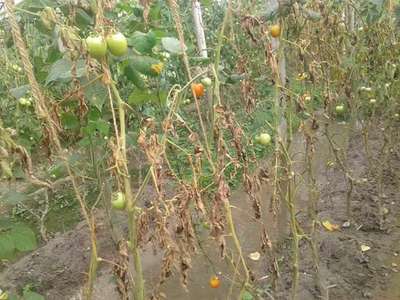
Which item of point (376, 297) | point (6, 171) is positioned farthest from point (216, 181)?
point (376, 297)

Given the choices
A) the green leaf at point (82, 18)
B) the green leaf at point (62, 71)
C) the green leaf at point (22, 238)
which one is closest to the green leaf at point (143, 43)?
the green leaf at point (62, 71)

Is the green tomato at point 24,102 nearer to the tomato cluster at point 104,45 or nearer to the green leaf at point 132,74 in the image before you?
the green leaf at point 132,74

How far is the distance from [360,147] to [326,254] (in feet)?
4.65

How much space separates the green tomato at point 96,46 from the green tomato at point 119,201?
10.9 inches

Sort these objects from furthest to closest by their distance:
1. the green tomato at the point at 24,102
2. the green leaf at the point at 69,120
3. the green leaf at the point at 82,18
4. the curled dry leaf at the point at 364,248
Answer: the curled dry leaf at the point at 364,248 → the green tomato at the point at 24,102 → the green leaf at the point at 69,120 → the green leaf at the point at 82,18

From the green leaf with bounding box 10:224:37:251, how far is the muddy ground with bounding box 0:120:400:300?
0.45 m

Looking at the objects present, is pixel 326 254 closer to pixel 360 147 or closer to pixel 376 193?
pixel 376 193

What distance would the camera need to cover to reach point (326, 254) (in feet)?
7.14

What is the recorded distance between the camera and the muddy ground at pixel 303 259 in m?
2.00

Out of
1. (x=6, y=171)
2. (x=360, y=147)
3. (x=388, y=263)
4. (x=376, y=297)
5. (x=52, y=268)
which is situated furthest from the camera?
(x=360, y=147)

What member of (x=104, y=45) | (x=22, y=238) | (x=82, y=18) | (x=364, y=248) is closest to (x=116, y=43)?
(x=104, y=45)

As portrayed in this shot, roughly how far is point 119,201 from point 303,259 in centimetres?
142

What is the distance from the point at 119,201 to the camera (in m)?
0.95

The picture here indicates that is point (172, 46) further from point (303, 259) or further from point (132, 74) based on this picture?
point (303, 259)
